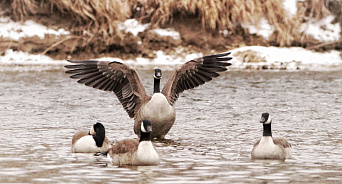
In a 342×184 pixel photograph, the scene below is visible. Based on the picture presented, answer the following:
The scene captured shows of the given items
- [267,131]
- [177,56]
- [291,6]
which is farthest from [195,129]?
[291,6]

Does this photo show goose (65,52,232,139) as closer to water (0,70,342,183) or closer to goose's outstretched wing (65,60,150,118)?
goose's outstretched wing (65,60,150,118)

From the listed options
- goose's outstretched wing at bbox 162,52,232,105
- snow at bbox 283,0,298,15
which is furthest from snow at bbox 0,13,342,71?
goose's outstretched wing at bbox 162,52,232,105

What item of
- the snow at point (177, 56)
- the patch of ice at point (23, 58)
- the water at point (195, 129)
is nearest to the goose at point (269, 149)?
the water at point (195, 129)

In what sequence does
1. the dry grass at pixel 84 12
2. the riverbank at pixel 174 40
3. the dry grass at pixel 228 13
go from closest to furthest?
the riverbank at pixel 174 40
the dry grass at pixel 228 13
the dry grass at pixel 84 12

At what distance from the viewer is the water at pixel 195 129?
857 cm

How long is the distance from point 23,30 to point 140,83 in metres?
15.4

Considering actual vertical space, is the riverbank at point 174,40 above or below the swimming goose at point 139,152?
above

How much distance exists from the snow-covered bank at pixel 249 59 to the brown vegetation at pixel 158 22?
39 centimetres

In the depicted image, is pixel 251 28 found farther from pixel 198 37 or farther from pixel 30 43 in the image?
pixel 30 43

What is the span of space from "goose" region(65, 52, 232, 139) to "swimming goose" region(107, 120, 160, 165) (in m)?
1.93

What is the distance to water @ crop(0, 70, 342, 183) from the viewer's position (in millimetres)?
8570

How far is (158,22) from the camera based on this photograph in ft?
88.9

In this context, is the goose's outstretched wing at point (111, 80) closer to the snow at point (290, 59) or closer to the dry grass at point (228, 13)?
the snow at point (290, 59)

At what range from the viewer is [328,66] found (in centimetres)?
2452
